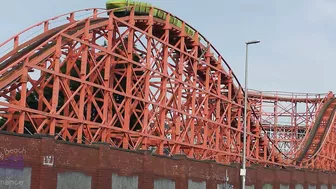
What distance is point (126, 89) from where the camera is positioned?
31.9 m

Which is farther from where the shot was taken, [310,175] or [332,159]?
[332,159]

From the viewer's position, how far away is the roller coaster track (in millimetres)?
27156

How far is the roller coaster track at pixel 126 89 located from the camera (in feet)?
89.1

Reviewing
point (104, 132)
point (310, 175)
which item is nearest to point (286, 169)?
point (310, 175)

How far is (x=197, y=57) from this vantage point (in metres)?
40.6

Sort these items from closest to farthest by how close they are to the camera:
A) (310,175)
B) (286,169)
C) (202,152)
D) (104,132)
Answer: (104,132) → (202,152) → (286,169) → (310,175)

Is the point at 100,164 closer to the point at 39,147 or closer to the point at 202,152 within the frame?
the point at 39,147

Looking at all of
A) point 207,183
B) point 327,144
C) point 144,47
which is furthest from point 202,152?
point 327,144

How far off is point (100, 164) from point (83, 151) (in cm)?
124

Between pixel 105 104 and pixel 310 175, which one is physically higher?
pixel 105 104

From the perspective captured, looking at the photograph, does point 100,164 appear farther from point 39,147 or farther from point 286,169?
point 286,169

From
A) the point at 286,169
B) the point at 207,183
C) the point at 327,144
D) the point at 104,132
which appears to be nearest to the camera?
the point at 104,132

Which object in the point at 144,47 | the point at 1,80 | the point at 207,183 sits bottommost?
the point at 207,183

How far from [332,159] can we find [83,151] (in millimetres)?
43878
